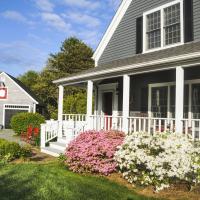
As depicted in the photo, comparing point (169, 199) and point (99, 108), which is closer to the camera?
point (169, 199)

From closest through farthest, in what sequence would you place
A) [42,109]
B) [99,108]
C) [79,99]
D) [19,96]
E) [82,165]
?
[82,165] < [99,108] < [79,99] < [19,96] < [42,109]

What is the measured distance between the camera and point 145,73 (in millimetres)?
15820

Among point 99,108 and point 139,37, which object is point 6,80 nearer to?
point 99,108

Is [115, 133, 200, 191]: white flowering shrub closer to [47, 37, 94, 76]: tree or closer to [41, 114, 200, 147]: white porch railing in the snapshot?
[41, 114, 200, 147]: white porch railing

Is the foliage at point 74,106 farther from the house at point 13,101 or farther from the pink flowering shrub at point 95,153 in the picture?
the pink flowering shrub at point 95,153

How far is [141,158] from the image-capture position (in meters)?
9.25

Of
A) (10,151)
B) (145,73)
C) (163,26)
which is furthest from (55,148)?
(163,26)

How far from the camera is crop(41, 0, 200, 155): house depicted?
12.1m

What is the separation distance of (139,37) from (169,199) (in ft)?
31.5

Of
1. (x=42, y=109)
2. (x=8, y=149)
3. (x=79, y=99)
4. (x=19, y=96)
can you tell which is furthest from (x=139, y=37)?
(x=42, y=109)

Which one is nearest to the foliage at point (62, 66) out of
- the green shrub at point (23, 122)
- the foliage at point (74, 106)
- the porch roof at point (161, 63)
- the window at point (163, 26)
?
the foliage at point (74, 106)

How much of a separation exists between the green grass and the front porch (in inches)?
105

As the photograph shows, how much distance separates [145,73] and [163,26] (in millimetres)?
2150

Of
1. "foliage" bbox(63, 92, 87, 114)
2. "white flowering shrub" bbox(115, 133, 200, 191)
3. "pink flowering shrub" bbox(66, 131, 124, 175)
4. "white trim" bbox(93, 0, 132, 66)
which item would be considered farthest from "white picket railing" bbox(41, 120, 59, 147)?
"foliage" bbox(63, 92, 87, 114)
